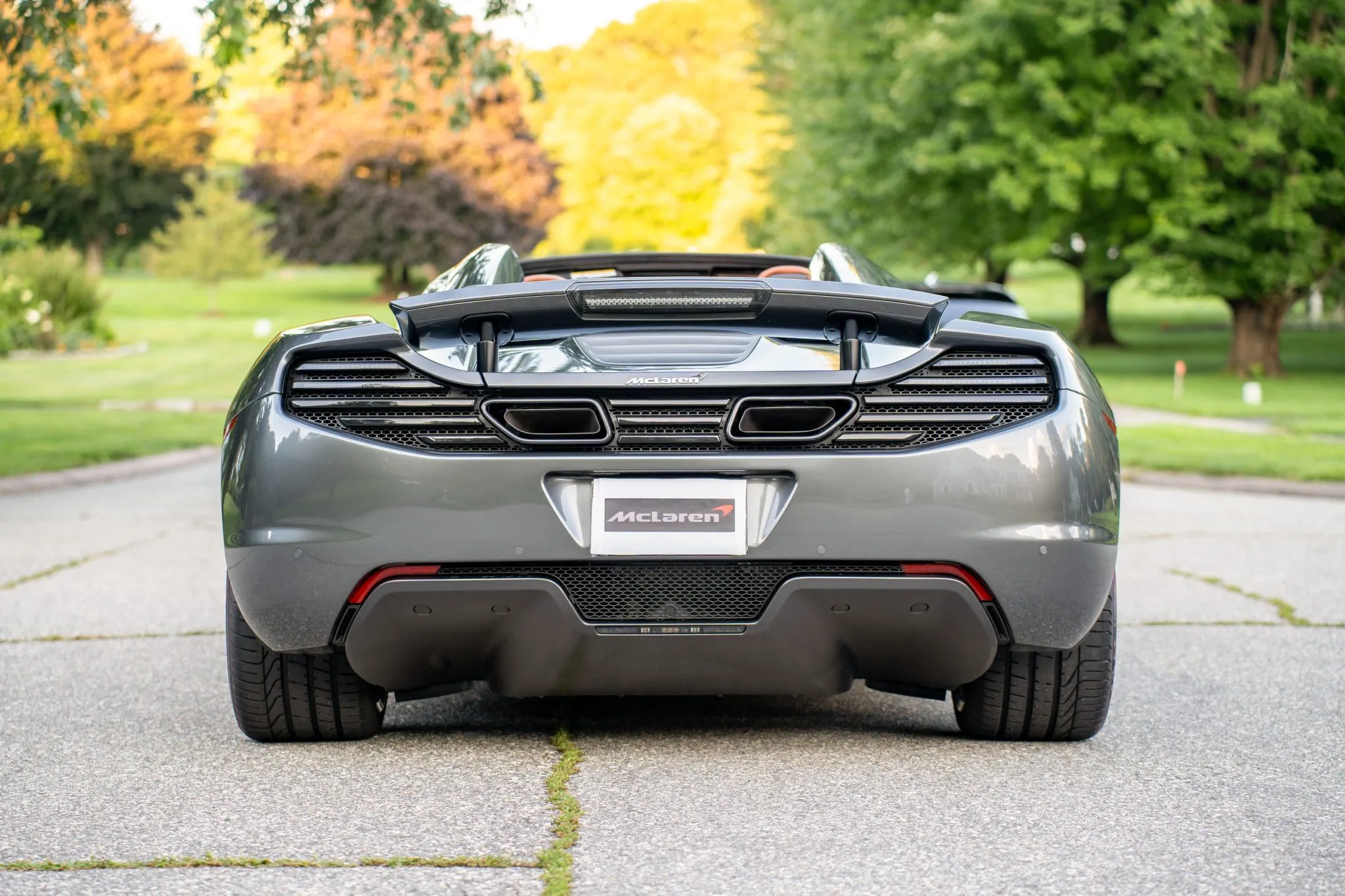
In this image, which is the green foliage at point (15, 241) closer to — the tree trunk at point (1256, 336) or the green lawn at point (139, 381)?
the green lawn at point (139, 381)

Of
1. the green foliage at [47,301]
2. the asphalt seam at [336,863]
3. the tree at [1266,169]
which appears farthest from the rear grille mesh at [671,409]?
the green foliage at [47,301]

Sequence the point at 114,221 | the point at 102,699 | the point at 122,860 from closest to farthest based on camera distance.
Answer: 1. the point at 122,860
2. the point at 102,699
3. the point at 114,221

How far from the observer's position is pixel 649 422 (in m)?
3.88

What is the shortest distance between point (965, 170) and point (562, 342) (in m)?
26.3

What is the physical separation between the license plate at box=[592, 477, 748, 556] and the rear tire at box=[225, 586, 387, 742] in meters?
0.90

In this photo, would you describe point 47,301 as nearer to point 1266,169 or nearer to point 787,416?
point 1266,169

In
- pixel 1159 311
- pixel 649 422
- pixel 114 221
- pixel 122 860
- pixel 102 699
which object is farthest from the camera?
pixel 114 221

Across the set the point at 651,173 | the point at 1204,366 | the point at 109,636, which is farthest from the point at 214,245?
the point at 109,636

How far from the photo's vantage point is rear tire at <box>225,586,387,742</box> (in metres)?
4.25

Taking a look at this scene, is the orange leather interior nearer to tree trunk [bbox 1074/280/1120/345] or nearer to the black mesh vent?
the black mesh vent

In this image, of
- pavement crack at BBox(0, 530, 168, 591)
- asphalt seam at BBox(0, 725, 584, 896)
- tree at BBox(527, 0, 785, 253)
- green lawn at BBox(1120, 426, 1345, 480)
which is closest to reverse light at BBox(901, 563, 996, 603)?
asphalt seam at BBox(0, 725, 584, 896)

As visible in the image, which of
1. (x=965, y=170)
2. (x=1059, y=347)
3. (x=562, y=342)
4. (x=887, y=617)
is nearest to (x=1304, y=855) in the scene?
(x=887, y=617)

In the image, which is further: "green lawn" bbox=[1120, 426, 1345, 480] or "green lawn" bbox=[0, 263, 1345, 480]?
"green lawn" bbox=[0, 263, 1345, 480]

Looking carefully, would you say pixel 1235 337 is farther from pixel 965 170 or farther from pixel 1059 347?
pixel 1059 347
